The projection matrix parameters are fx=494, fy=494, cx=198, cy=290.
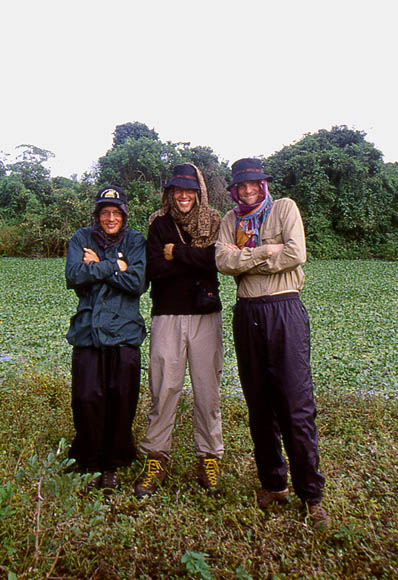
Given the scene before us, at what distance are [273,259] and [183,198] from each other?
2.37 ft

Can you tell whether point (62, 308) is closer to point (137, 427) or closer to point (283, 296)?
point (137, 427)

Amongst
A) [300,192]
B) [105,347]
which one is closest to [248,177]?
[105,347]

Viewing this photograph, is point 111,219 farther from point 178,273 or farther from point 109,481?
point 109,481

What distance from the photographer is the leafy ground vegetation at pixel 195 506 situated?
6.09 feet

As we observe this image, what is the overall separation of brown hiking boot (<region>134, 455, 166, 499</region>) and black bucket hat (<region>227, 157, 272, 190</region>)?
5.00ft

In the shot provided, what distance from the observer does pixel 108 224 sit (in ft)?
9.00

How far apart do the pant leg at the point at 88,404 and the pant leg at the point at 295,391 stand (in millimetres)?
931

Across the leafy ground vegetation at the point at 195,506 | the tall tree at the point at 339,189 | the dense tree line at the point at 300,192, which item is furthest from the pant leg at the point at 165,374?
the tall tree at the point at 339,189

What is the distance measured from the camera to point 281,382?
2.27 metres

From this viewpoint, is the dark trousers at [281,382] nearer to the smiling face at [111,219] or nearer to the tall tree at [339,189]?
the smiling face at [111,219]

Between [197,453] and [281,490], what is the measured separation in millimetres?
514

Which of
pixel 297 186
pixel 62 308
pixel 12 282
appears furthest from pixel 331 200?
pixel 62 308

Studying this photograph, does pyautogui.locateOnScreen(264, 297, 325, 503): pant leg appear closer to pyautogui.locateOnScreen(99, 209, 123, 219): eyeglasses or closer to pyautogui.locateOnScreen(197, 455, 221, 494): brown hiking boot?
pyautogui.locateOnScreen(197, 455, 221, 494): brown hiking boot

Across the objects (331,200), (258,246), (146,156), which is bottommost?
(258,246)
